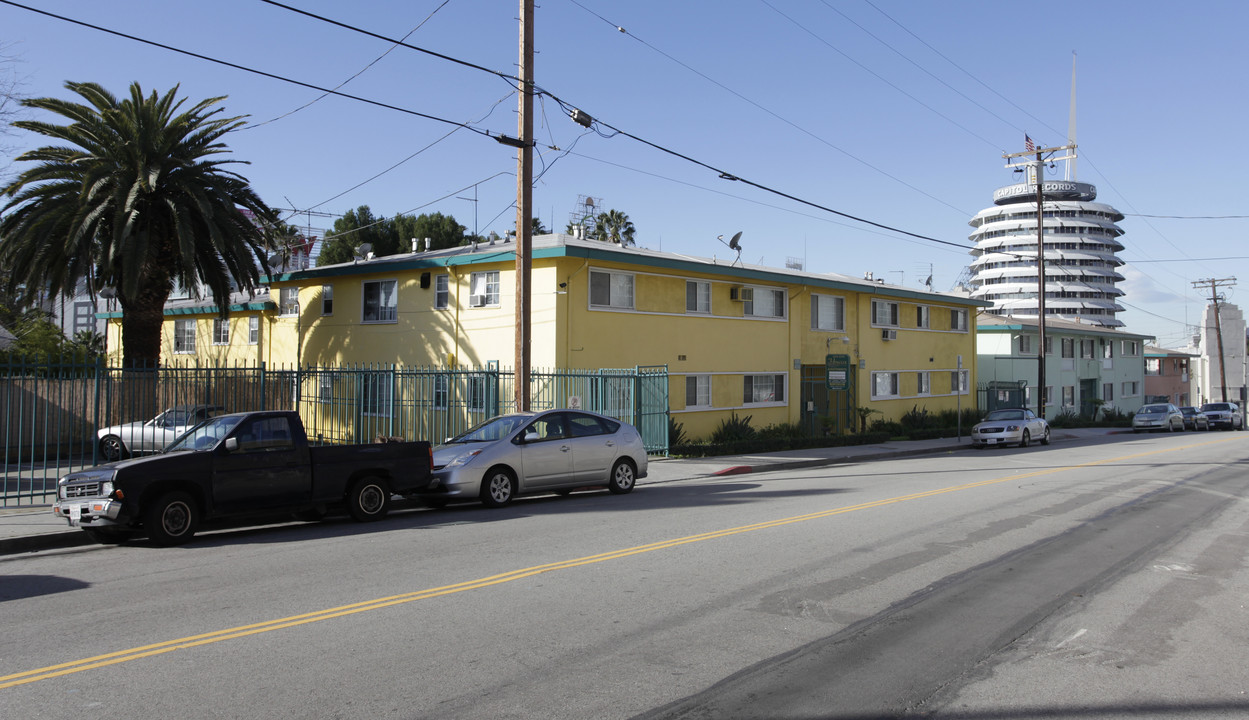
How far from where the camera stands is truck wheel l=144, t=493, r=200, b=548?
10.4 metres

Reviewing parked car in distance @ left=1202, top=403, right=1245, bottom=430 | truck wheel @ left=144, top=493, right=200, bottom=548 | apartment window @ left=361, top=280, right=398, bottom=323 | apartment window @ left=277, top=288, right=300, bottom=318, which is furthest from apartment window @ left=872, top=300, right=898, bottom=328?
truck wheel @ left=144, top=493, right=200, bottom=548

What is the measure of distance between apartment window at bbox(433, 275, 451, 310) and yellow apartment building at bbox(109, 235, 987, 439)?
46 mm

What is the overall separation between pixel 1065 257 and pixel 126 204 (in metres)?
131

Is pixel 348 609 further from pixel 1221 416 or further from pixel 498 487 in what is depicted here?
pixel 1221 416

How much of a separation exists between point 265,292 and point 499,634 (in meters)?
28.9

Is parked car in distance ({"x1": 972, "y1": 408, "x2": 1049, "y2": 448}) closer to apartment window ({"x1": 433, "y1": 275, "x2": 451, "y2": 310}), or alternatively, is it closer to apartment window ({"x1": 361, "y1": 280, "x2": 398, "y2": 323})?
apartment window ({"x1": 433, "y1": 275, "x2": 451, "y2": 310})

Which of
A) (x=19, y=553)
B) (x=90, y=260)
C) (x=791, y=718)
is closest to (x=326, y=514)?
(x=19, y=553)

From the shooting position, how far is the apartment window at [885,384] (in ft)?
114

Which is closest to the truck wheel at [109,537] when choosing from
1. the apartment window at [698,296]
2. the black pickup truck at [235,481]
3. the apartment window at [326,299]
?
the black pickup truck at [235,481]

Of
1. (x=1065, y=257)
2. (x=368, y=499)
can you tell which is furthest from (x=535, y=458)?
(x=1065, y=257)

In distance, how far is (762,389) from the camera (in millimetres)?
29156

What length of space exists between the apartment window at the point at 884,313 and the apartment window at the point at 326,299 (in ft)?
66.0

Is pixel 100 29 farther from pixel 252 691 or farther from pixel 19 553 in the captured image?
pixel 252 691

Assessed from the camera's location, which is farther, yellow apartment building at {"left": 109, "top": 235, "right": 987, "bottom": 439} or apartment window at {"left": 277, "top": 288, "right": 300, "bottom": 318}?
apartment window at {"left": 277, "top": 288, "right": 300, "bottom": 318}
